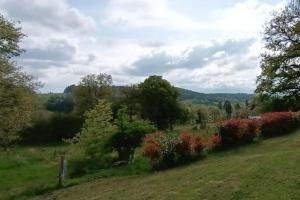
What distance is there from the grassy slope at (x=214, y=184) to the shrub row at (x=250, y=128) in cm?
388

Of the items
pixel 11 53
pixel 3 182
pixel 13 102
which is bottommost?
pixel 3 182

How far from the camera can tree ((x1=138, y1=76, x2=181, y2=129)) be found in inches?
3132

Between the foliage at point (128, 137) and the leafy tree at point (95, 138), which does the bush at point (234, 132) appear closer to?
the foliage at point (128, 137)

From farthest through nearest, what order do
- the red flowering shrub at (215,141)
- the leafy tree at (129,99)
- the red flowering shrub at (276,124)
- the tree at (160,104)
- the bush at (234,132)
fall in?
1. the leafy tree at (129,99)
2. the tree at (160,104)
3. the red flowering shrub at (276,124)
4. the bush at (234,132)
5. the red flowering shrub at (215,141)

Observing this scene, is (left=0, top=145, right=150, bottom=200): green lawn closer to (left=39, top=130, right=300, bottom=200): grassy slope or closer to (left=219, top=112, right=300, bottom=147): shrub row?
(left=39, top=130, right=300, bottom=200): grassy slope

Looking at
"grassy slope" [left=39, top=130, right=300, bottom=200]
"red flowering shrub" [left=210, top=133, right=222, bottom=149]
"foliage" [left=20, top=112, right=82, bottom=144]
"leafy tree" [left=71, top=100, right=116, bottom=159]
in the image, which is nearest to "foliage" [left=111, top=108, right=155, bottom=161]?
"leafy tree" [left=71, top=100, right=116, bottom=159]

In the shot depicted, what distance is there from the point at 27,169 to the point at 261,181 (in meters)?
20.6

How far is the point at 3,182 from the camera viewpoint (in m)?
24.5

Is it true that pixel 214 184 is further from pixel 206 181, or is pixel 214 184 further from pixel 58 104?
pixel 58 104

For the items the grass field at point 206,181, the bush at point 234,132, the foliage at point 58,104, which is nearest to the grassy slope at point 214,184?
the grass field at point 206,181

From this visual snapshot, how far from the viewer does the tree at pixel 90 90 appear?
90125mm

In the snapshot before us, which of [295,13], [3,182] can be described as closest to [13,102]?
[3,182]

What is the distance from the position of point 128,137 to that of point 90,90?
68176 mm

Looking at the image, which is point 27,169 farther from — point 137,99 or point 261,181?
point 137,99
